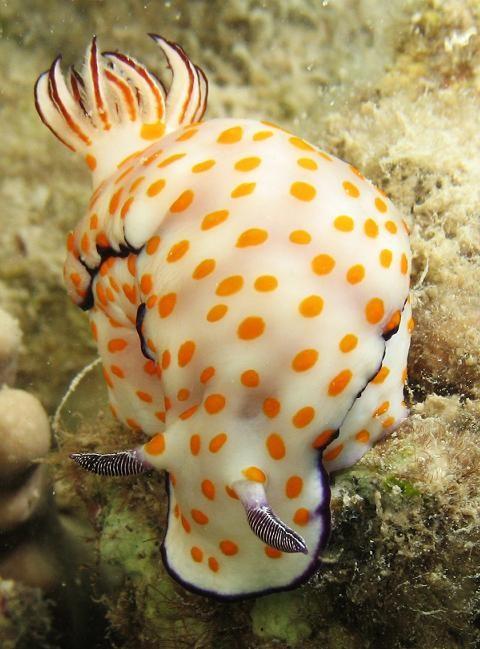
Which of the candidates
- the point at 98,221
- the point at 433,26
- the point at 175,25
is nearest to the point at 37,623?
the point at 98,221

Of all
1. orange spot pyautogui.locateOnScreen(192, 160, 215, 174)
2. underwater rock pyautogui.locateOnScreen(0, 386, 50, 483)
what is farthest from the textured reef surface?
orange spot pyautogui.locateOnScreen(192, 160, 215, 174)

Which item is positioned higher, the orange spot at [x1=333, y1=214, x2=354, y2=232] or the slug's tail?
the orange spot at [x1=333, y1=214, x2=354, y2=232]

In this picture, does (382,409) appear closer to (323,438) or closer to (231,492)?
(323,438)

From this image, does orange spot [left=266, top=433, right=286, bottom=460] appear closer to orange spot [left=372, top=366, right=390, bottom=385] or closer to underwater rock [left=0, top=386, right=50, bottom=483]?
orange spot [left=372, top=366, right=390, bottom=385]

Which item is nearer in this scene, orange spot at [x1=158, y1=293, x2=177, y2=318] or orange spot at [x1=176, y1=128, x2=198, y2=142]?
orange spot at [x1=158, y1=293, x2=177, y2=318]

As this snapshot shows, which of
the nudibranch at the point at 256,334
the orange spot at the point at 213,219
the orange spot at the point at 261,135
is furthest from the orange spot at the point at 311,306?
the orange spot at the point at 261,135
